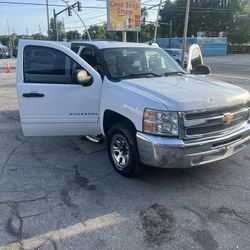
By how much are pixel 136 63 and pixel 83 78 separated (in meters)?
0.96

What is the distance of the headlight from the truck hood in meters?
0.11

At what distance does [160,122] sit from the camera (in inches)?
148

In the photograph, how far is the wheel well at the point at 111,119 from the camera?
4.42m

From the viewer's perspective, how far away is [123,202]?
12.7ft

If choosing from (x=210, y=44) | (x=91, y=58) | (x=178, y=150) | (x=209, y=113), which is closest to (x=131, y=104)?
Result: (x=178, y=150)

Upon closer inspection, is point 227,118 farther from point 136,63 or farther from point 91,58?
point 91,58

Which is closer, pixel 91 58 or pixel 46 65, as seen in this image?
pixel 46 65

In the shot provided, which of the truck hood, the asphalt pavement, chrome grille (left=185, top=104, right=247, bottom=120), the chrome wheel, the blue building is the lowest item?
the blue building

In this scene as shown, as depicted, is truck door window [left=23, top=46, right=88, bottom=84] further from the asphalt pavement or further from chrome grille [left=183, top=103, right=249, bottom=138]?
chrome grille [left=183, top=103, right=249, bottom=138]

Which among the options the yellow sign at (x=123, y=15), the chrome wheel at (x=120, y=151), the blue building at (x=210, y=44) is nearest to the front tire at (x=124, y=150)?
the chrome wheel at (x=120, y=151)

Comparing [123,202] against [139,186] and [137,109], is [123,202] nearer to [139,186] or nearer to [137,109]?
[139,186]

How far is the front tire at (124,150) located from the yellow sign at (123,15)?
2303 centimetres

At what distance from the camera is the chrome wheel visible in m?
4.39

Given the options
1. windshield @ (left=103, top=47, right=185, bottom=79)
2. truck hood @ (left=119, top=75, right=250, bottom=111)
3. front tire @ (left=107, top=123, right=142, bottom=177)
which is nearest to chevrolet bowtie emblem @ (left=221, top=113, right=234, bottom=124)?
truck hood @ (left=119, top=75, right=250, bottom=111)
